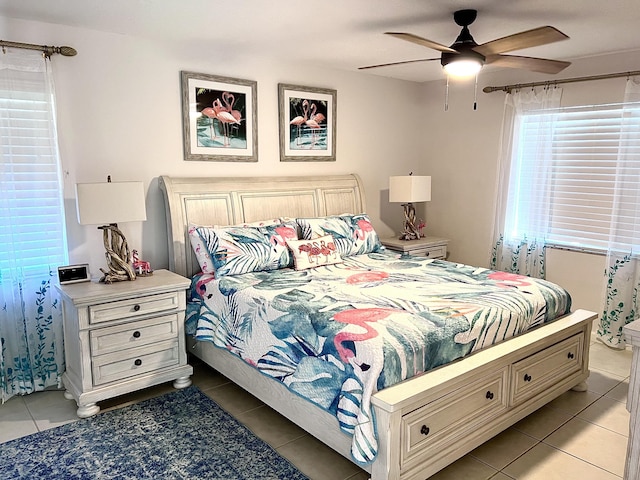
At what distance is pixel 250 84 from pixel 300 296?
79.8 inches

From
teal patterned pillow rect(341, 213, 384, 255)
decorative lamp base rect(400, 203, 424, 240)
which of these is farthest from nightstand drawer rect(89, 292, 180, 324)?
decorative lamp base rect(400, 203, 424, 240)

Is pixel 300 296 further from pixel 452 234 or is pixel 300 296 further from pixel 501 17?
pixel 452 234

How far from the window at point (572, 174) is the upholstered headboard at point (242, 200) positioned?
1.52 meters

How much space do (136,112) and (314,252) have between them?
5.36 ft

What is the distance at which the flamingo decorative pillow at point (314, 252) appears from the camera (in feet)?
11.7

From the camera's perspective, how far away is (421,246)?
4.73m

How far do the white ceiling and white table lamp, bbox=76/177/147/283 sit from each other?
1.02 meters

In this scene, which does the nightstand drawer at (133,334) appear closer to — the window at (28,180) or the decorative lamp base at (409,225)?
the window at (28,180)

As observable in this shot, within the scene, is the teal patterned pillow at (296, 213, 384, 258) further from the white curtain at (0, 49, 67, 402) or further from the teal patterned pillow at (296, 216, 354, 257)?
the white curtain at (0, 49, 67, 402)

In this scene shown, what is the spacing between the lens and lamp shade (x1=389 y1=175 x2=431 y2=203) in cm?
468

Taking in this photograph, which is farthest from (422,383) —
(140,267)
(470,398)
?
(140,267)

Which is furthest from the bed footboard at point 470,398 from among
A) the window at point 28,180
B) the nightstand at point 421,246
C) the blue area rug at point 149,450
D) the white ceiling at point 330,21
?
the window at point 28,180

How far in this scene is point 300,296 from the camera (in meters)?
2.83

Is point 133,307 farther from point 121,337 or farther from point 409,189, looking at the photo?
point 409,189
